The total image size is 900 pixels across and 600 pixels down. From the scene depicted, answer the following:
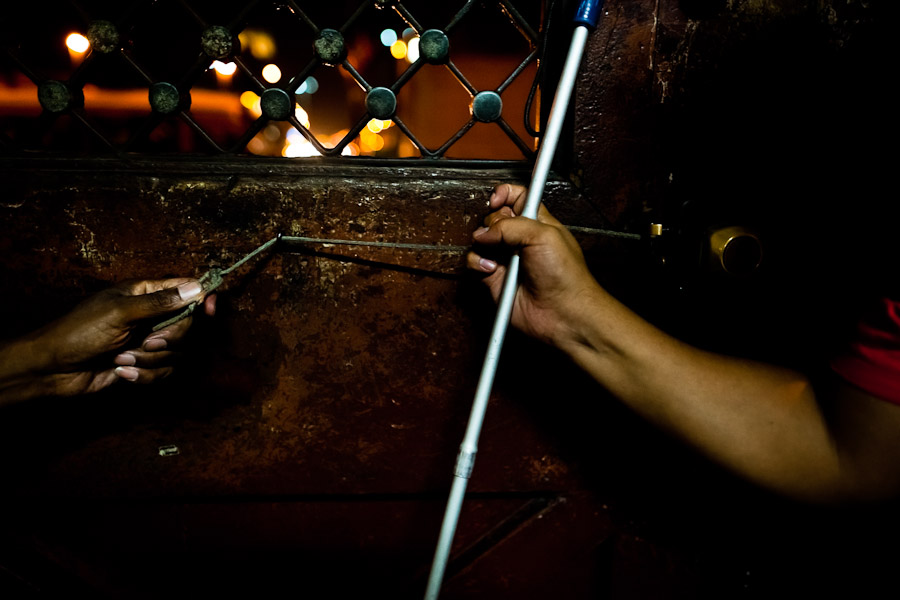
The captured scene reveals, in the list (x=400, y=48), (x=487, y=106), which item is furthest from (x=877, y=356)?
(x=400, y=48)

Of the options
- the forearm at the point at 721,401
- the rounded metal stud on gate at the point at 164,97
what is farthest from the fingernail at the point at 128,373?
the forearm at the point at 721,401

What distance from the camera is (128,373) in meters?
1.44

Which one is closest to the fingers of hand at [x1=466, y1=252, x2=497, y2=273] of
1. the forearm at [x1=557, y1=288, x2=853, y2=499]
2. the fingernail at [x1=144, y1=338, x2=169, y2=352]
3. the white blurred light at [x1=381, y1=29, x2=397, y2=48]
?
the forearm at [x1=557, y1=288, x2=853, y2=499]

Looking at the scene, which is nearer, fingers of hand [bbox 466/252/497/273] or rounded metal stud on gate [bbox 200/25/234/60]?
fingers of hand [bbox 466/252/497/273]

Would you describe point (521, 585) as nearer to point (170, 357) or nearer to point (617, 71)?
point (170, 357)

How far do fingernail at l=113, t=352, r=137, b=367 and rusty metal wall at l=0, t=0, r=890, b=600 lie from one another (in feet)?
0.65

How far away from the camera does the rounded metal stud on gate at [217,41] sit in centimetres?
157

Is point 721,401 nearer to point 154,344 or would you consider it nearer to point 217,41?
point 154,344

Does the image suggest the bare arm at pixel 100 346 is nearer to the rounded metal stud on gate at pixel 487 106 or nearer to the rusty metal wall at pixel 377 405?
the rusty metal wall at pixel 377 405

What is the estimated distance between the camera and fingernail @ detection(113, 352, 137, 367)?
1.42 m

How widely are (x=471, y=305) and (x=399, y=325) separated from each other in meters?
0.28

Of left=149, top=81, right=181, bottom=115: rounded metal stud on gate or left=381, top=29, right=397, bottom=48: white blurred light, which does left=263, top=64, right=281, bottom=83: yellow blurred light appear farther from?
left=149, top=81, right=181, bottom=115: rounded metal stud on gate

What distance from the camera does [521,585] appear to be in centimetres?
185

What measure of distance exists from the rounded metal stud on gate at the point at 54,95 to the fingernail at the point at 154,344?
978 millimetres
